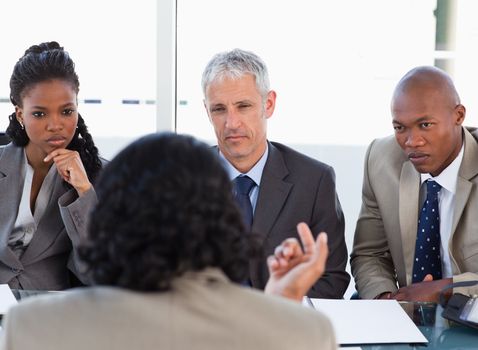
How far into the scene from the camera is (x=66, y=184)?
2.91 metres

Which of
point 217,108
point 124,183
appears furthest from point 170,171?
point 217,108

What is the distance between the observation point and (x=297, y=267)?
60.7 inches

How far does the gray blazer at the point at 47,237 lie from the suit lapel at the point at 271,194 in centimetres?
58

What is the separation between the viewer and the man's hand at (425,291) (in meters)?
2.54

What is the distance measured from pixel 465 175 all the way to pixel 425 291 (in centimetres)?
52

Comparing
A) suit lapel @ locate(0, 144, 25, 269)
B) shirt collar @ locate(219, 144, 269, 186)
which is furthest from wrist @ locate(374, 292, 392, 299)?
suit lapel @ locate(0, 144, 25, 269)

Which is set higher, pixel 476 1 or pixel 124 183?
pixel 476 1

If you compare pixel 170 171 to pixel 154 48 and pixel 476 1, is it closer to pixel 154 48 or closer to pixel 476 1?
pixel 154 48

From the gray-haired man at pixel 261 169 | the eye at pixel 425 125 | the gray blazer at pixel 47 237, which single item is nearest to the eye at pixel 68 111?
the gray blazer at pixel 47 237

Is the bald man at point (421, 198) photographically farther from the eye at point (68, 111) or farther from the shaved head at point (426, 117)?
the eye at point (68, 111)

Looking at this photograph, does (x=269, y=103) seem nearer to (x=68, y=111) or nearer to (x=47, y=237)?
(x=68, y=111)

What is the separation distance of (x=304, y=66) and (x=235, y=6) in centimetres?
53

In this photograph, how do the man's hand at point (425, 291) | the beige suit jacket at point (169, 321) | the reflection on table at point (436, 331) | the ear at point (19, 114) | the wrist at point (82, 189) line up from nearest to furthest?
the beige suit jacket at point (169, 321) < the reflection on table at point (436, 331) < the man's hand at point (425, 291) < the wrist at point (82, 189) < the ear at point (19, 114)

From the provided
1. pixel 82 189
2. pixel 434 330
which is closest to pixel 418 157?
pixel 434 330
